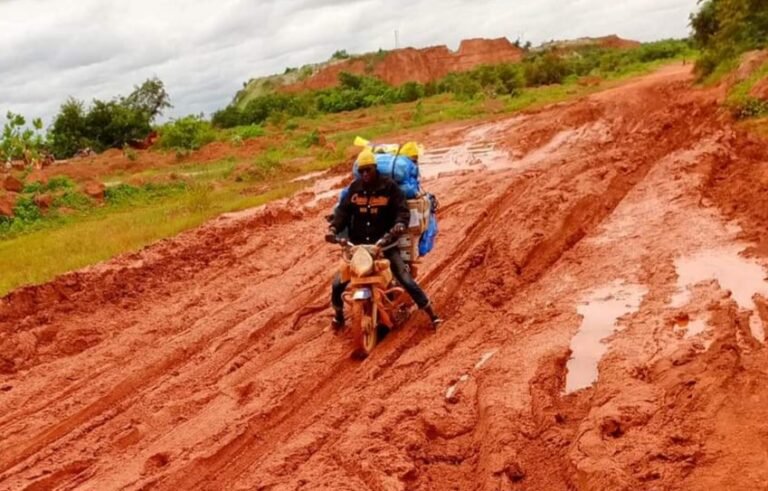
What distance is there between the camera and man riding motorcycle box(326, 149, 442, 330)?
848 cm

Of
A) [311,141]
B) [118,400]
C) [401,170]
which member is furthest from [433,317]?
[311,141]

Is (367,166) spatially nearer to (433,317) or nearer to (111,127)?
(433,317)

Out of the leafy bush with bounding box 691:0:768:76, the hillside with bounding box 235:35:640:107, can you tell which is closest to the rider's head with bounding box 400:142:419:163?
the leafy bush with bounding box 691:0:768:76

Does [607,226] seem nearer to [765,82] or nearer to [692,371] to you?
[692,371]

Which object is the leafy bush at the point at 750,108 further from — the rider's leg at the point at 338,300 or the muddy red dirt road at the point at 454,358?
the rider's leg at the point at 338,300

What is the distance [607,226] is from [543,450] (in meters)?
6.91

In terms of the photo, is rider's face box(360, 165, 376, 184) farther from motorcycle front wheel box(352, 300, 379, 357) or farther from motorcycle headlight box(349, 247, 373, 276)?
motorcycle front wheel box(352, 300, 379, 357)

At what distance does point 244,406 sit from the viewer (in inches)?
291

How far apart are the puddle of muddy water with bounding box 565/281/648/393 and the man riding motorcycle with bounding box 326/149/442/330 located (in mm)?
1605

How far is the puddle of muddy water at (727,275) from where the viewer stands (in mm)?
8484

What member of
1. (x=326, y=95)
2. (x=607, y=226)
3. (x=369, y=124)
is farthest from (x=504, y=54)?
(x=607, y=226)

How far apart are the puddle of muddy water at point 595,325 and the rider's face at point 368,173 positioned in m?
2.55

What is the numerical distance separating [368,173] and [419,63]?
74.9 m

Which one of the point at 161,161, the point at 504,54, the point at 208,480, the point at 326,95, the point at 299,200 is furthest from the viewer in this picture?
the point at 504,54
